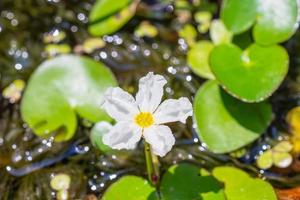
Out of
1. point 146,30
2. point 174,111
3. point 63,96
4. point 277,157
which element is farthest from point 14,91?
point 277,157

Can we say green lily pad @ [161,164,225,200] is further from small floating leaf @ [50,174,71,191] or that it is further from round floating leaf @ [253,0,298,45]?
round floating leaf @ [253,0,298,45]

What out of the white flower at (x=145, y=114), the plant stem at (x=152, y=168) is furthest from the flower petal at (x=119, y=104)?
the plant stem at (x=152, y=168)

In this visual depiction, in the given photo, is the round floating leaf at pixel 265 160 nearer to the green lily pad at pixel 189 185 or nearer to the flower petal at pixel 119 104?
the green lily pad at pixel 189 185

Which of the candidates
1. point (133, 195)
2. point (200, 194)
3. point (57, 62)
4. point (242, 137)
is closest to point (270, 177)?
point (242, 137)

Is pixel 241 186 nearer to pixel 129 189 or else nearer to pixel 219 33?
pixel 129 189

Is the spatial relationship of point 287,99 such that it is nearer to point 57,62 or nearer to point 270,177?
A: point 270,177

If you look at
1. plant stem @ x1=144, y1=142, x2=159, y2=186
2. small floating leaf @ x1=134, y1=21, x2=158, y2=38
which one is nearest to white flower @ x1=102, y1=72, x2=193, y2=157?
plant stem @ x1=144, y1=142, x2=159, y2=186
